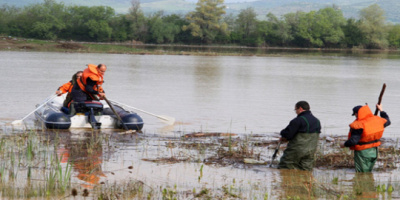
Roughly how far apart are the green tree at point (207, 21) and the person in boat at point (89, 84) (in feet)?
230

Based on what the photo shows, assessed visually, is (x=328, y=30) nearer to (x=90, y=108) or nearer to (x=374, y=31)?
(x=374, y=31)

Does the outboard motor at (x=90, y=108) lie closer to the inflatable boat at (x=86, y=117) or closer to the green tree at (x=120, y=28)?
the inflatable boat at (x=86, y=117)

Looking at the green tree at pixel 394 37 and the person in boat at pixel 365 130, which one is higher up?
the green tree at pixel 394 37

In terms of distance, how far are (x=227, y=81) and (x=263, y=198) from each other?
64.2ft

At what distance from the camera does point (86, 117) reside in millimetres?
12062

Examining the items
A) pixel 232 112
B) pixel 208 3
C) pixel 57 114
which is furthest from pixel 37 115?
pixel 208 3

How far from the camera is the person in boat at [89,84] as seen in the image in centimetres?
1205

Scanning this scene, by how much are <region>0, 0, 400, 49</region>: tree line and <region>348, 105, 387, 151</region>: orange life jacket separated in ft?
225

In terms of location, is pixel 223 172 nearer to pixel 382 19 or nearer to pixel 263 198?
pixel 263 198

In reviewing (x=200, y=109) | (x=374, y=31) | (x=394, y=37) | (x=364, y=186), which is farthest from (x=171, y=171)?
(x=394, y=37)

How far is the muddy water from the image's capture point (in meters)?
8.12

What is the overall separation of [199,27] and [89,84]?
74047mm

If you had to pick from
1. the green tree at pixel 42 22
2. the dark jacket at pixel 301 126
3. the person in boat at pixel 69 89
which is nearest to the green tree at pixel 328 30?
the green tree at pixel 42 22

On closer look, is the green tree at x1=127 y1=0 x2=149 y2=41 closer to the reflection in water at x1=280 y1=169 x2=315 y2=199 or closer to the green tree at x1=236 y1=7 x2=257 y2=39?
the green tree at x1=236 y1=7 x2=257 y2=39
